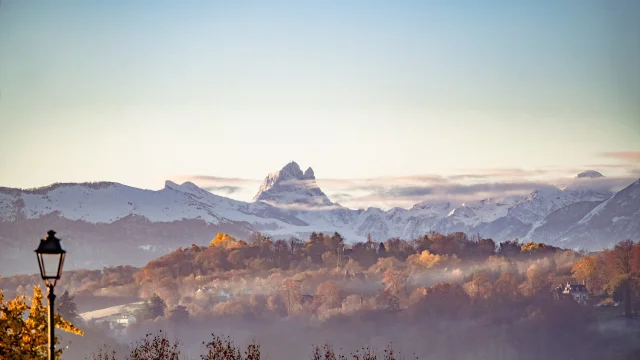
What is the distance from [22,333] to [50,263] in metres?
10.00

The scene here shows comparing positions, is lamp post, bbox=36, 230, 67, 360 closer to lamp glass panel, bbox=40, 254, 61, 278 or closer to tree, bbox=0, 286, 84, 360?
lamp glass panel, bbox=40, 254, 61, 278

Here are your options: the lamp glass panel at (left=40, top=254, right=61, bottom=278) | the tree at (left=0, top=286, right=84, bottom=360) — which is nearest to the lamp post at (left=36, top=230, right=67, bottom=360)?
the lamp glass panel at (left=40, top=254, right=61, bottom=278)

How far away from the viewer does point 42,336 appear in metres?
34.3

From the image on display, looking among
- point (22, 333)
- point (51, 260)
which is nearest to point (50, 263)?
point (51, 260)

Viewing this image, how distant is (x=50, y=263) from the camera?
2517cm

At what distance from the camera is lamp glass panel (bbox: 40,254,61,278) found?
25.1 metres

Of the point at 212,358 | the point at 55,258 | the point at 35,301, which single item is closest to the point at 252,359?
the point at 212,358

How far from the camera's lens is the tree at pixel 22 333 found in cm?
3341

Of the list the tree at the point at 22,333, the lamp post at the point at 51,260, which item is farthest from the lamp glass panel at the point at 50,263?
the tree at the point at 22,333

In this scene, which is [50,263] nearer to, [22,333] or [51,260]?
[51,260]

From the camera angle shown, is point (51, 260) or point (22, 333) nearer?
point (51, 260)

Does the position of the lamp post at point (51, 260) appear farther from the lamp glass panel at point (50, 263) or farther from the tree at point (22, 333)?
the tree at point (22, 333)

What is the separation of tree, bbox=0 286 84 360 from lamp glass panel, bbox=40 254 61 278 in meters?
8.47

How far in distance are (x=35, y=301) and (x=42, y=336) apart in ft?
6.96
